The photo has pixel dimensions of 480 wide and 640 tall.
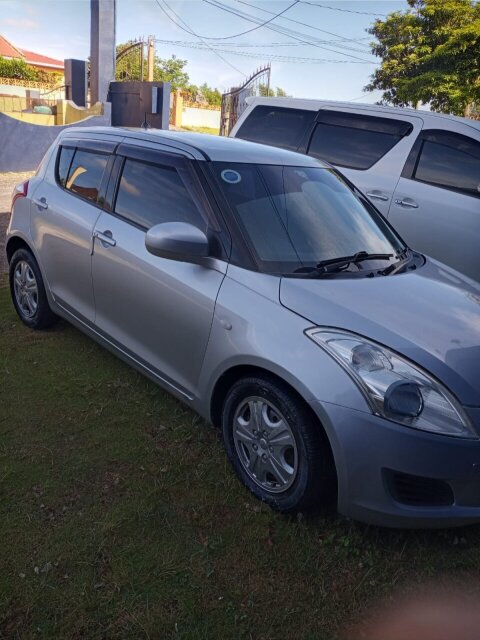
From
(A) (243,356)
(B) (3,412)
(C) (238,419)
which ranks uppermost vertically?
(A) (243,356)

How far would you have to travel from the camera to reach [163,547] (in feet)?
8.23

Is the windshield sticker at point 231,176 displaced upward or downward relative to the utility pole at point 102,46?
downward

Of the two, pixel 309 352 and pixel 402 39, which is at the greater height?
pixel 402 39

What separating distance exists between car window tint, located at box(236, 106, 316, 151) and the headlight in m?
4.24

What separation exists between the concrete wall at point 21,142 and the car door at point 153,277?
1140 centimetres

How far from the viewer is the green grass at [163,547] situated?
218 cm

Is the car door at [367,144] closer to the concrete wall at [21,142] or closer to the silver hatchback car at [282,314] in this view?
the silver hatchback car at [282,314]

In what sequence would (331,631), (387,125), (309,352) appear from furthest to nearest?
(387,125), (309,352), (331,631)

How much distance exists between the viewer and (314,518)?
8.96 ft

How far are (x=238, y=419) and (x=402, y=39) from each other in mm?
30503

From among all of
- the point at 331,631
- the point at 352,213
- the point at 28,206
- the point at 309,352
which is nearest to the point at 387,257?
the point at 352,213

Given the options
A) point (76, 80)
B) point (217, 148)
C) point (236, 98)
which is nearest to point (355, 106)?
point (217, 148)

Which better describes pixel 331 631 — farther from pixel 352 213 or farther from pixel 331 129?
pixel 331 129

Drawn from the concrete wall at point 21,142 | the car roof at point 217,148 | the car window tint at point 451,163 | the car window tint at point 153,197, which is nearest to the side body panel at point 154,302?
the car window tint at point 153,197
